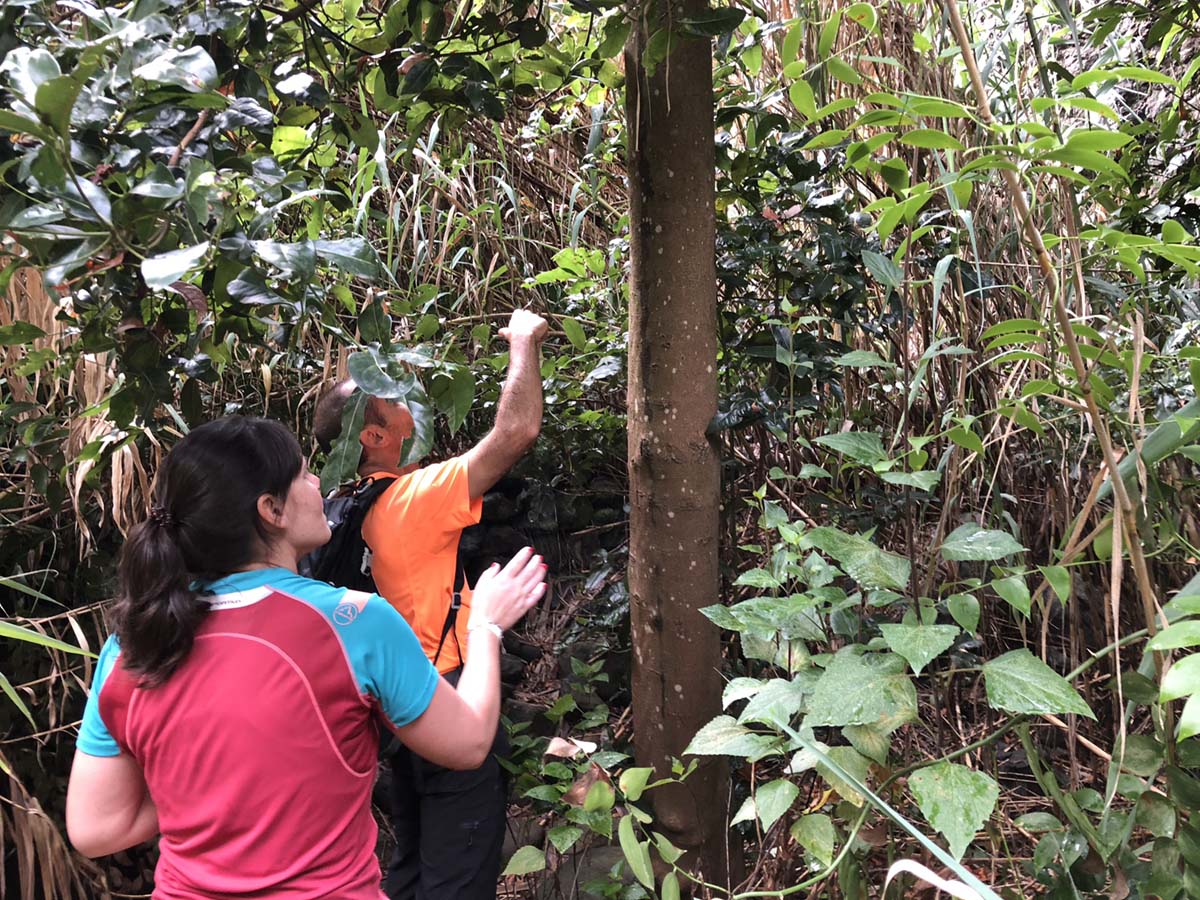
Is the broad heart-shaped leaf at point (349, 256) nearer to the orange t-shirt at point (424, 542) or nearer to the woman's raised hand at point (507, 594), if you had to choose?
the woman's raised hand at point (507, 594)

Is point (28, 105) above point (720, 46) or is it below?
below

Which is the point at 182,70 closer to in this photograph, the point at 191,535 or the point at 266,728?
the point at 191,535

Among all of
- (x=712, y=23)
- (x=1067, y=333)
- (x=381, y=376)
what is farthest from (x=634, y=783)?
(x=712, y=23)

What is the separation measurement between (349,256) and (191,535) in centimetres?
47

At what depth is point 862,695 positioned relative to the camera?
1.17m

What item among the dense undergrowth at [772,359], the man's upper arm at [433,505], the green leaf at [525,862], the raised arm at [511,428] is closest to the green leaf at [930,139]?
the dense undergrowth at [772,359]

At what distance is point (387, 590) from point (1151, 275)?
1.89 meters

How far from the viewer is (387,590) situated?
6.14 ft

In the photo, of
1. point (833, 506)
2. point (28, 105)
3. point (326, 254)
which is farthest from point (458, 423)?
point (833, 506)

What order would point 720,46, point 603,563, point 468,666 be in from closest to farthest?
point 468,666 < point 720,46 < point 603,563

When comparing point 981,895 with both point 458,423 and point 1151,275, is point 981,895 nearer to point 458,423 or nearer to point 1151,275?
point 458,423

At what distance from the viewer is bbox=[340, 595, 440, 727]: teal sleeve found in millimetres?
1227

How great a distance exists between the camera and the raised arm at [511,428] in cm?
183

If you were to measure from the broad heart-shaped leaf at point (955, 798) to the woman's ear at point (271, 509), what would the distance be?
0.92 meters
